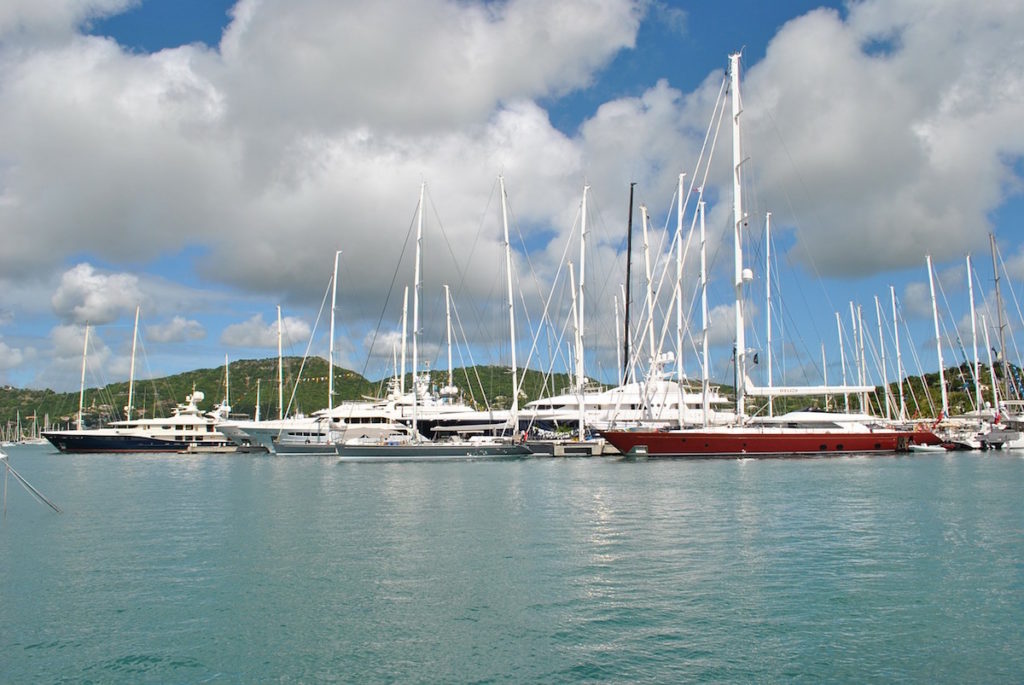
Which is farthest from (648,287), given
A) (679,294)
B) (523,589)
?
(523,589)

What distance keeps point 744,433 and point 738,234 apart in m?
14.9

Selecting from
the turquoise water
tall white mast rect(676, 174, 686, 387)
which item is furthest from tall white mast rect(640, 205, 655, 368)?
the turquoise water

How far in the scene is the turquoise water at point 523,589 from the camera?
1365 centimetres

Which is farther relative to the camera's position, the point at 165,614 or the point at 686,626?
the point at 165,614

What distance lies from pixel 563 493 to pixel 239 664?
25950mm

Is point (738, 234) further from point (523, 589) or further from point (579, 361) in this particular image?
point (523, 589)

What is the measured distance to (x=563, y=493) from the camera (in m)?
38.7

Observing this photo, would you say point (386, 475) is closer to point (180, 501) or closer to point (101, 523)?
point (180, 501)

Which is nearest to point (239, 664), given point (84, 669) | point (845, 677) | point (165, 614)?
point (84, 669)

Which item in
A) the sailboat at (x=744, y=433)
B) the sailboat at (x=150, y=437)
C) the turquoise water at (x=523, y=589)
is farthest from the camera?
the sailboat at (x=150, y=437)

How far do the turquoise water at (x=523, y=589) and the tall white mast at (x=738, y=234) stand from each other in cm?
2347

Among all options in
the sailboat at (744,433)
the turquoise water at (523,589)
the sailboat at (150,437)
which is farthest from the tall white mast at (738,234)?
the sailboat at (150,437)

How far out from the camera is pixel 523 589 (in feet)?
60.6

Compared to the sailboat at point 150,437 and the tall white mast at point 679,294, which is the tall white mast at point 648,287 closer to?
the tall white mast at point 679,294
